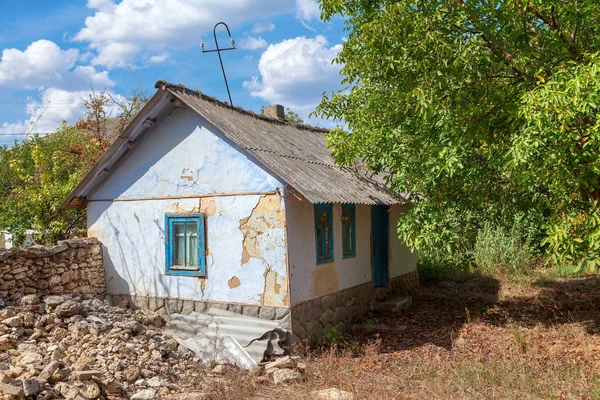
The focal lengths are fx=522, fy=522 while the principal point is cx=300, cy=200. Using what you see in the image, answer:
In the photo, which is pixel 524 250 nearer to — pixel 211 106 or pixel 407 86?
pixel 407 86

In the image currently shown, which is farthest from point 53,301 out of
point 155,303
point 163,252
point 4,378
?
point 4,378

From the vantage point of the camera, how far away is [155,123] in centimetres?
950

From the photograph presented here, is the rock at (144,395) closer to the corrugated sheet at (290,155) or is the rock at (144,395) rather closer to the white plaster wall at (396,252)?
the corrugated sheet at (290,155)

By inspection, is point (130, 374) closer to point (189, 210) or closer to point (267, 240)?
point (267, 240)

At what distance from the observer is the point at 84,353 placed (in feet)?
24.1

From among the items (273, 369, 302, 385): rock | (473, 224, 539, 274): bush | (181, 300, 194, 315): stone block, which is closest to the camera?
(273, 369, 302, 385): rock

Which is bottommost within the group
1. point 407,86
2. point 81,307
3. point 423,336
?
point 423,336

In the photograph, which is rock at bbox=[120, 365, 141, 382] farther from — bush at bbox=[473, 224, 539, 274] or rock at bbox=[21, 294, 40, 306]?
bush at bbox=[473, 224, 539, 274]

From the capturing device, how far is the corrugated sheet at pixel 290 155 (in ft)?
27.6

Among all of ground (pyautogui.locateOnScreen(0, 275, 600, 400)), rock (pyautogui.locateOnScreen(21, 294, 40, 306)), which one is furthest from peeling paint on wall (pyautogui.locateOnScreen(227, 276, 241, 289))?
→ rock (pyautogui.locateOnScreen(21, 294, 40, 306))

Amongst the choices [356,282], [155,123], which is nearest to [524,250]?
[356,282]

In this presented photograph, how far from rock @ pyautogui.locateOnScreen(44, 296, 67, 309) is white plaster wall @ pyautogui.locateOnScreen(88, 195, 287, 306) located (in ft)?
4.59

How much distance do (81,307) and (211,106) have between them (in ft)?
13.9

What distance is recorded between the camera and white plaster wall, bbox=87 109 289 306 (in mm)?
8359
